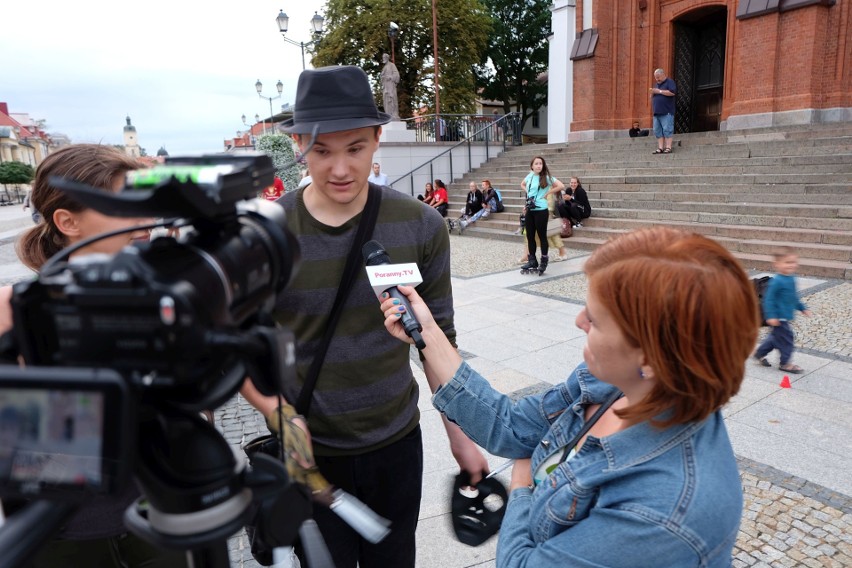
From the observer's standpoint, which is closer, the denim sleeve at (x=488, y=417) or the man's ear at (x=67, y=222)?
the denim sleeve at (x=488, y=417)

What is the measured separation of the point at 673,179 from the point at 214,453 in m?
13.0

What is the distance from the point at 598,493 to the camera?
1129 millimetres

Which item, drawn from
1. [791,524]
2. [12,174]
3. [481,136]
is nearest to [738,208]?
[791,524]

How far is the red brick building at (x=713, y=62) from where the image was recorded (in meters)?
13.5

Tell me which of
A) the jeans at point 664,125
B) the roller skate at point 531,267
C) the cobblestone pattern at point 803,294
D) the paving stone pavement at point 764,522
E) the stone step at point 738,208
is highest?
the jeans at point 664,125

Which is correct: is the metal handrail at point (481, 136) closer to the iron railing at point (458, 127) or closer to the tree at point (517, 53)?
the iron railing at point (458, 127)

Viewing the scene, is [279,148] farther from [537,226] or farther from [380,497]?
[380,497]

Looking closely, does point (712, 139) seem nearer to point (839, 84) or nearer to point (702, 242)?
point (839, 84)

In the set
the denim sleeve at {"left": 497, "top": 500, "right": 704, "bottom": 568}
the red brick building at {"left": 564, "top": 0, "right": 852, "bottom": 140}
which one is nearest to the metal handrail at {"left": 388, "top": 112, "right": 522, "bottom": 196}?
the red brick building at {"left": 564, "top": 0, "right": 852, "bottom": 140}

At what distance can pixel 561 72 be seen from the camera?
19.7m

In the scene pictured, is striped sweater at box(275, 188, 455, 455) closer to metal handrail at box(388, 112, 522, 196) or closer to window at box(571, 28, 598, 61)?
metal handrail at box(388, 112, 522, 196)

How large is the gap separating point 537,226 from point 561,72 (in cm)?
1297

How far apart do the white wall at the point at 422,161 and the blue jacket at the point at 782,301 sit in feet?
45.0

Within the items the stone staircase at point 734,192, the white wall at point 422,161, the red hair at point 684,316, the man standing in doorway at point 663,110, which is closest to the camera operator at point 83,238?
the red hair at point 684,316
